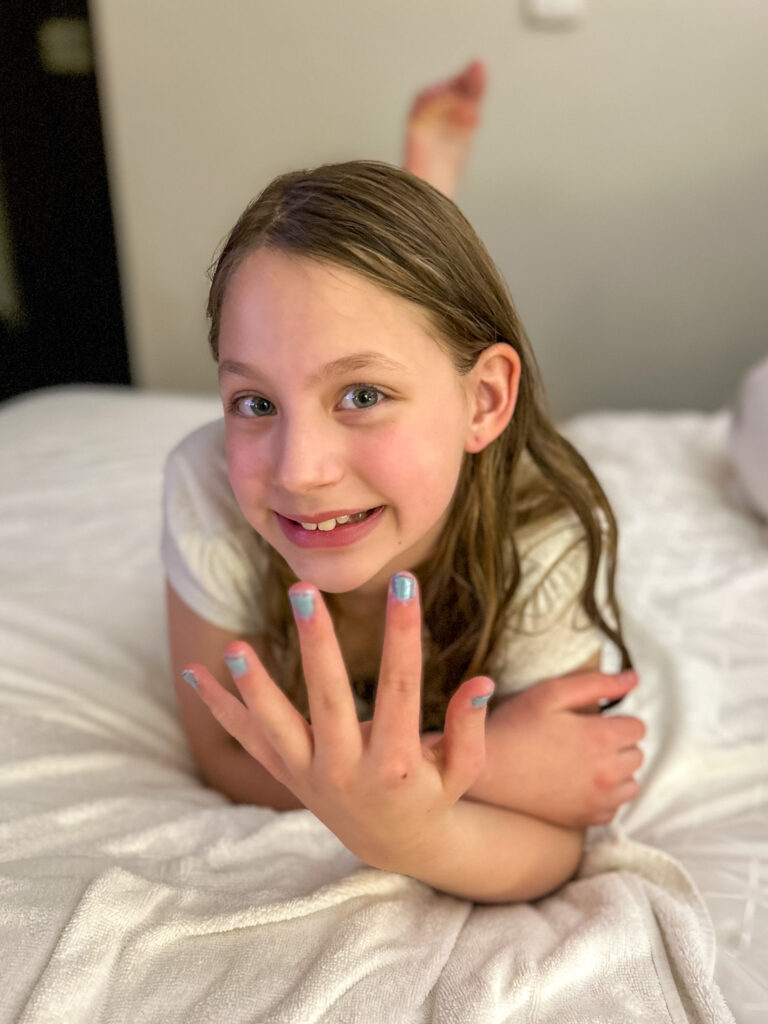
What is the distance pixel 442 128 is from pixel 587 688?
92 cm

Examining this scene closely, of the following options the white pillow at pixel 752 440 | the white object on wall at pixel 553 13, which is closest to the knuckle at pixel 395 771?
the white pillow at pixel 752 440

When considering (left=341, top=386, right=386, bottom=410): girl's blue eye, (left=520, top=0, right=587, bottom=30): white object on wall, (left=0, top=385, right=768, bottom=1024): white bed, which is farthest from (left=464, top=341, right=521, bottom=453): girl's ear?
(left=520, top=0, right=587, bottom=30): white object on wall

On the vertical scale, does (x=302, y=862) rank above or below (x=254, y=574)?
below

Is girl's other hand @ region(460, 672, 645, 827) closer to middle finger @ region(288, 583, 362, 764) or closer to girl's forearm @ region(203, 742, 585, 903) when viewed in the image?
girl's forearm @ region(203, 742, 585, 903)

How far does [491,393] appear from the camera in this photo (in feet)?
2.53

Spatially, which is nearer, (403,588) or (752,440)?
(403,588)

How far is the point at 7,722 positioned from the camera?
850mm

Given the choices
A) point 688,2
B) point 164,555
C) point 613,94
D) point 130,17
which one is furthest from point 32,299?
point 688,2

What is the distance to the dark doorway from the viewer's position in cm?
167

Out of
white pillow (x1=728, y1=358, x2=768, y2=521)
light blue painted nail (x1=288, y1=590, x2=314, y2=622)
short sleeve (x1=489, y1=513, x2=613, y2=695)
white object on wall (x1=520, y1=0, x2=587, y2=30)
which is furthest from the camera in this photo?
white object on wall (x1=520, y1=0, x2=587, y2=30)

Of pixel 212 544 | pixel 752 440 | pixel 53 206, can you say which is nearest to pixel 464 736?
pixel 212 544

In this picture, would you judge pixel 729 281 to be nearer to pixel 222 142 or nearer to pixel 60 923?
pixel 222 142

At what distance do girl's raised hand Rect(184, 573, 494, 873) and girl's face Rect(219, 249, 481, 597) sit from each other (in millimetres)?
139

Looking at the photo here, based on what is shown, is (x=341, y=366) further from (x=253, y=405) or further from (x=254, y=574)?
(x=254, y=574)
